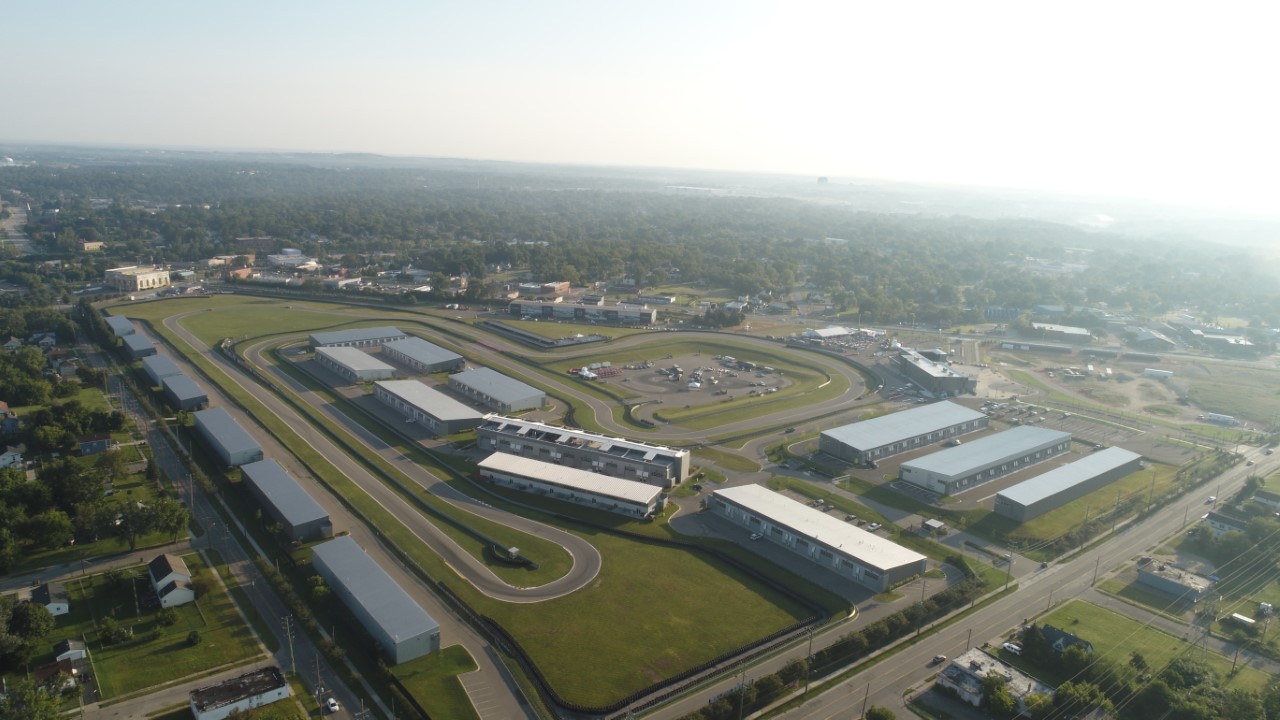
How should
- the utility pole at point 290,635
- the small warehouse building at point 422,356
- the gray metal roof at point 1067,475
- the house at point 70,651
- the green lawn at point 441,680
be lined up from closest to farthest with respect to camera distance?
the green lawn at point 441,680 < the house at point 70,651 < the utility pole at point 290,635 < the gray metal roof at point 1067,475 < the small warehouse building at point 422,356

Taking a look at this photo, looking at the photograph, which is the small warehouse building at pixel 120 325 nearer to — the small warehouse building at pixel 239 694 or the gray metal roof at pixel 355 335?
the gray metal roof at pixel 355 335

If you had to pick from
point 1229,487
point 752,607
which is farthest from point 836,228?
point 752,607

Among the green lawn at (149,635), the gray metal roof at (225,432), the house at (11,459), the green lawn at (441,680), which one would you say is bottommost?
the green lawn at (149,635)

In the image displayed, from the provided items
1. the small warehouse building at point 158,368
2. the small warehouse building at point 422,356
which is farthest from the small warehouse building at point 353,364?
the small warehouse building at point 158,368

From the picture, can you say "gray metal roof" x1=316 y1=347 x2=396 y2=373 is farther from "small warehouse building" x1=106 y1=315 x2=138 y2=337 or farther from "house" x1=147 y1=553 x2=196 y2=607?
"house" x1=147 y1=553 x2=196 y2=607

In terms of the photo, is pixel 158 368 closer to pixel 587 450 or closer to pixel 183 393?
pixel 183 393

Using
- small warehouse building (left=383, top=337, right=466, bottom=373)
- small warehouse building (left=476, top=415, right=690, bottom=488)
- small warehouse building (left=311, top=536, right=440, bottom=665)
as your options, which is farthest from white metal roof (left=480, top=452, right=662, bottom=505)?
small warehouse building (left=383, top=337, right=466, bottom=373)
